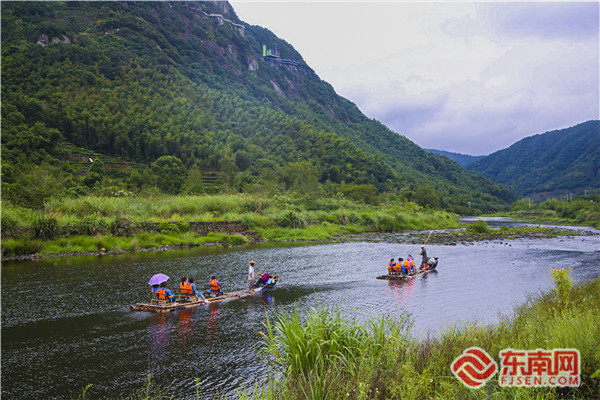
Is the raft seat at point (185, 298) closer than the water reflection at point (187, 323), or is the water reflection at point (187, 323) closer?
the water reflection at point (187, 323)

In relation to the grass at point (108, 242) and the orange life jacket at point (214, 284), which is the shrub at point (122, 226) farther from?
the orange life jacket at point (214, 284)

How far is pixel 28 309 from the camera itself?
1638 centimetres

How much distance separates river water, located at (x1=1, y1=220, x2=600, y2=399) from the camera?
1079cm

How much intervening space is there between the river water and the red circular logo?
2491 millimetres

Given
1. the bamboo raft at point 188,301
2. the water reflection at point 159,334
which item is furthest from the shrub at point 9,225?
the water reflection at point 159,334

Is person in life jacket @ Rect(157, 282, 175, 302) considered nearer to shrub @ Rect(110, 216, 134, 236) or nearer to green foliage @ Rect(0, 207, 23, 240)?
green foliage @ Rect(0, 207, 23, 240)

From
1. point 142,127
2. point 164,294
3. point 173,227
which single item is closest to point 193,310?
point 164,294

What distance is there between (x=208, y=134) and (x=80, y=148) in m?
33.2

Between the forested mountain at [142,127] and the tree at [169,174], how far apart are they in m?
0.34

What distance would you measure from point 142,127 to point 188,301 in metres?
82.3

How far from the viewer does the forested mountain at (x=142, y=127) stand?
6756cm

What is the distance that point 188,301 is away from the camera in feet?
60.1

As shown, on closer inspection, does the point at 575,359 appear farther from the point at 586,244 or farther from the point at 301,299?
the point at 586,244

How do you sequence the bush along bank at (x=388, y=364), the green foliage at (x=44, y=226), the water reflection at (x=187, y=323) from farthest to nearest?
the green foliage at (x=44, y=226) → the water reflection at (x=187, y=323) → the bush along bank at (x=388, y=364)
